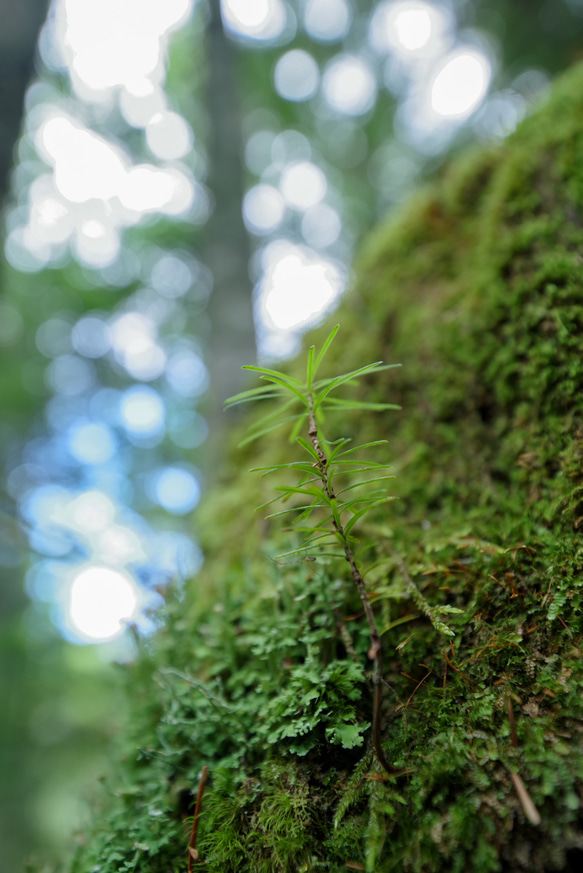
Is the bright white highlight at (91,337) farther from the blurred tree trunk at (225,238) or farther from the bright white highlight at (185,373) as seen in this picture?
the blurred tree trunk at (225,238)

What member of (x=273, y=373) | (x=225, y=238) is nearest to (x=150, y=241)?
(x=225, y=238)

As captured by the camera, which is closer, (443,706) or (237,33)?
(443,706)

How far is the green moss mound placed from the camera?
3.15 feet

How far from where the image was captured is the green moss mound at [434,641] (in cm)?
96

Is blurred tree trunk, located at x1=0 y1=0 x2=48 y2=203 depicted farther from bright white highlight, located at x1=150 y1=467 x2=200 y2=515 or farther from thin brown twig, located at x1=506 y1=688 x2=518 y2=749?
bright white highlight, located at x1=150 y1=467 x2=200 y2=515

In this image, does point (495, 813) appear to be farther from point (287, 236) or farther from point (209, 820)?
point (287, 236)

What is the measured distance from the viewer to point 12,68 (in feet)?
11.0

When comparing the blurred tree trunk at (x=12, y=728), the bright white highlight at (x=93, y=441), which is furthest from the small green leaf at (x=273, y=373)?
the bright white highlight at (x=93, y=441)

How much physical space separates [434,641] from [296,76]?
9.02 meters

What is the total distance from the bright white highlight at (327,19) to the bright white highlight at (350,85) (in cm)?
34

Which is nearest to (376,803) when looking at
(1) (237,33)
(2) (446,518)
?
(2) (446,518)

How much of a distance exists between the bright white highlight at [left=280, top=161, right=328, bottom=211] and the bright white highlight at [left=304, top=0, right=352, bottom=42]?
5.91 feet

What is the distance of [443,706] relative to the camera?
3.60ft

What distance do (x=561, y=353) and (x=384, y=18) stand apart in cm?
847
